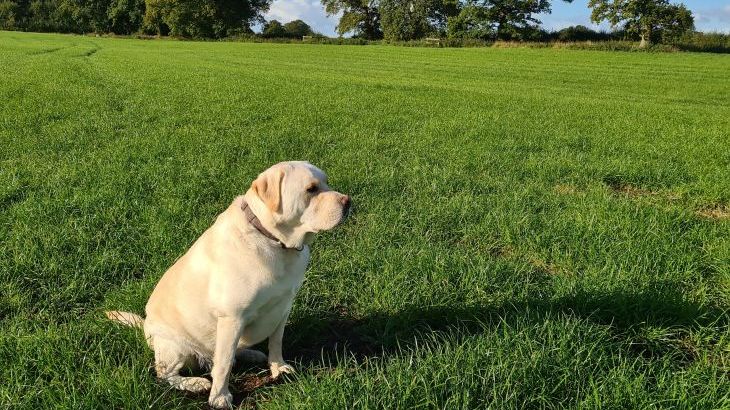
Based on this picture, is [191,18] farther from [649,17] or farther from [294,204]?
[294,204]

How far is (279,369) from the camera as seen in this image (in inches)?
120

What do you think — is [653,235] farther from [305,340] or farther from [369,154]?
[369,154]

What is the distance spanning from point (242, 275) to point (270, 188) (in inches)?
18.3

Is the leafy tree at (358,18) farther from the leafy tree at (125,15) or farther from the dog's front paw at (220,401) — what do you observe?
the dog's front paw at (220,401)

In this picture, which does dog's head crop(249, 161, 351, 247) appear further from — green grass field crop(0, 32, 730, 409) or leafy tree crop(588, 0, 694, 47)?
leafy tree crop(588, 0, 694, 47)

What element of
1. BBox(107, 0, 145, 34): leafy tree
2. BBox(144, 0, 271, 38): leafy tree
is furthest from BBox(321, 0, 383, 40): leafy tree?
BBox(107, 0, 145, 34): leafy tree

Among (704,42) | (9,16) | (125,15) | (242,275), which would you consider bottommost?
(242,275)

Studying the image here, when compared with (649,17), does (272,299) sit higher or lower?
lower

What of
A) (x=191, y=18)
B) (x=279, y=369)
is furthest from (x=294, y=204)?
(x=191, y=18)

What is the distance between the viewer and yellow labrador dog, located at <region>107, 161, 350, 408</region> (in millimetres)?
2645

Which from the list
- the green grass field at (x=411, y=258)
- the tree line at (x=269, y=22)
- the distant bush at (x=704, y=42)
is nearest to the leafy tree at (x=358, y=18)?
A: the tree line at (x=269, y=22)

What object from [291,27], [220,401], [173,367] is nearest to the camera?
[220,401]

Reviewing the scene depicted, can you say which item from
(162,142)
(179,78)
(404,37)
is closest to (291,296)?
(162,142)

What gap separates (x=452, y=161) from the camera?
25.8ft
